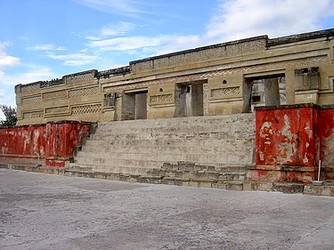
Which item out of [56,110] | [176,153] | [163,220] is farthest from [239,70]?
[56,110]

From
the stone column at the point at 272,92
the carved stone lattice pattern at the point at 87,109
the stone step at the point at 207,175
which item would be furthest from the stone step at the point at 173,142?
the stone column at the point at 272,92

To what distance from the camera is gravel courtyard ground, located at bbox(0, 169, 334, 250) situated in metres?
2.96

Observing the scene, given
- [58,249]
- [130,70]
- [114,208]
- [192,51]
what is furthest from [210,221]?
[130,70]

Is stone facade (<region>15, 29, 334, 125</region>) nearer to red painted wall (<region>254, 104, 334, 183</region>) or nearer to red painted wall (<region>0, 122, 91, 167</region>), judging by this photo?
red painted wall (<region>0, 122, 91, 167</region>)

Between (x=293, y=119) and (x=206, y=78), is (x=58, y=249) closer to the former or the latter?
(x=293, y=119)

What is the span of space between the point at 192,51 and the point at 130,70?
100 inches

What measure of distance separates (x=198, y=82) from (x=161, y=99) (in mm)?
1346

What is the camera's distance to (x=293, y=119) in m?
6.29

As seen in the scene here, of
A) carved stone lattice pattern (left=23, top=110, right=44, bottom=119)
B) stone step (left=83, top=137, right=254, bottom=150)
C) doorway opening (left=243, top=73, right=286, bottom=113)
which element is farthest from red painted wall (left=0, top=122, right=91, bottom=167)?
doorway opening (left=243, top=73, right=286, bottom=113)

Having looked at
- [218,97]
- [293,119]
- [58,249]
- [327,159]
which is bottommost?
[58,249]

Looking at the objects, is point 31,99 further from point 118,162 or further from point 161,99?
point 118,162

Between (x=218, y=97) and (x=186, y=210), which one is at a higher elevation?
(x=218, y=97)

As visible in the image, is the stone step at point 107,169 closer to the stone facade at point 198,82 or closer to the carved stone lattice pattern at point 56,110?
the stone facade at point 198,82

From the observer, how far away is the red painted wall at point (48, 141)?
33.1ft
